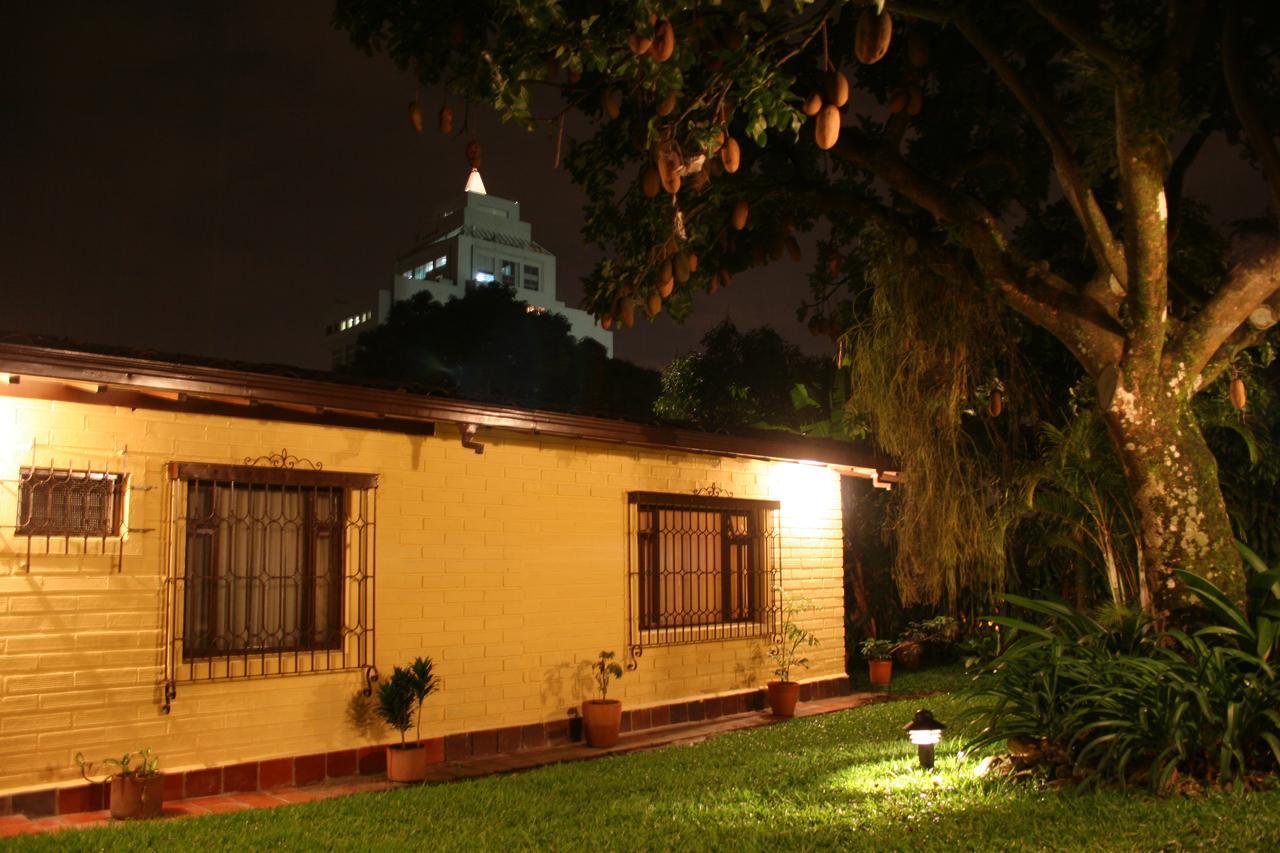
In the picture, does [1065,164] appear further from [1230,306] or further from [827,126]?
[827,126]

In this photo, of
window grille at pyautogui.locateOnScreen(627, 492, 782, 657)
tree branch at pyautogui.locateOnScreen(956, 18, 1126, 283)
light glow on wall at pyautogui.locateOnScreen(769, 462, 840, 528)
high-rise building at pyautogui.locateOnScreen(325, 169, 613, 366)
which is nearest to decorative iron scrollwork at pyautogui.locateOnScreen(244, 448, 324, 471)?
window grille at pyautogui.locateOnScreen(627, 492, 782, 657)

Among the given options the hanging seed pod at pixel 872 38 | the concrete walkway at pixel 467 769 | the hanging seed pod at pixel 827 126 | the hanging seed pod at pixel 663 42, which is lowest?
the concrete walkway at pixel 467 769

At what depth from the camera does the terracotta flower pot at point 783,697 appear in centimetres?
1113

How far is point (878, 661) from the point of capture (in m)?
13.5

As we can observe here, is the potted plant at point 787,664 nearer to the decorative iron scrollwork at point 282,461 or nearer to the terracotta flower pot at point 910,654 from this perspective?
the terracotta flower pot at point 910,654

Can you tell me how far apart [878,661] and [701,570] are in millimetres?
3416

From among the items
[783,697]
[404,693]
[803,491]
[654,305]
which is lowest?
[783,697]

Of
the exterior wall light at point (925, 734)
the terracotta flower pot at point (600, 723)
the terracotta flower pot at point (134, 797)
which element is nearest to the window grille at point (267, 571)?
the terracotta flower pot at point (134, 797)

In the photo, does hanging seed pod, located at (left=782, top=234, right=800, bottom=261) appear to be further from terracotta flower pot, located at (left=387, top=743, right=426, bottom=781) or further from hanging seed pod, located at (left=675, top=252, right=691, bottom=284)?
terracotta flower pot, located at (left=387, top=743, right=426, bottom=781)

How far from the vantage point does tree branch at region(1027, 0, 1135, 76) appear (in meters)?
6.90

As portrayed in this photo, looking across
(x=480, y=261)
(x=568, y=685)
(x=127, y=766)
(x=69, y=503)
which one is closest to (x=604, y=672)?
(x=568, y=685)

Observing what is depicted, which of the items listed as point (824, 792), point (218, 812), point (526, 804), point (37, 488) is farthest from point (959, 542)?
point (37, 488)

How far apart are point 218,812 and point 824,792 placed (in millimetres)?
3705

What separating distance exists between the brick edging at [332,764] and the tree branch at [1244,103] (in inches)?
261
